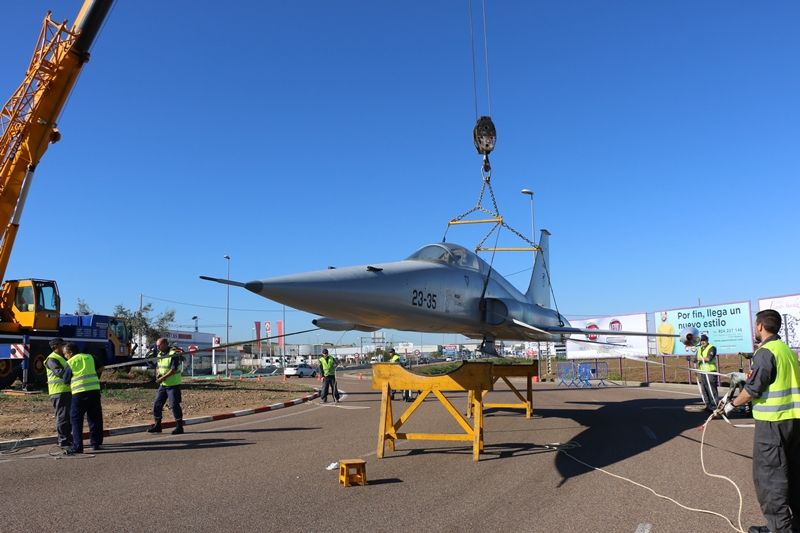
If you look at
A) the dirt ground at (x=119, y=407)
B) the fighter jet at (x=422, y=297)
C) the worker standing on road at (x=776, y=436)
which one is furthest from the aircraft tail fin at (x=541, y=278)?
the worker standing on road at (x=776, y=436)

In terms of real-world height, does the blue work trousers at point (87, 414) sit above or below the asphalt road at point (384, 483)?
above

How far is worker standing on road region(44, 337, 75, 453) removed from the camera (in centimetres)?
822

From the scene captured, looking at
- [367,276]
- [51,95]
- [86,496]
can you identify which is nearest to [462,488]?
[367,276]

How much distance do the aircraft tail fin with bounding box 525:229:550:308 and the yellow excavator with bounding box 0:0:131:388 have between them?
1464cm

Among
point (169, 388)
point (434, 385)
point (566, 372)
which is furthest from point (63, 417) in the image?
point (566, 372)

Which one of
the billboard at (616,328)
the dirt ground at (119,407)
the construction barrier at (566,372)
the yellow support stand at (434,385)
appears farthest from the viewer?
the billboard at (616,328)

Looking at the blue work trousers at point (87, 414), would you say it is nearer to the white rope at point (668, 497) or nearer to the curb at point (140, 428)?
the curb at point (140, 428)

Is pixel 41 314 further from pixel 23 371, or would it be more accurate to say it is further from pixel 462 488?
pixel 462 488

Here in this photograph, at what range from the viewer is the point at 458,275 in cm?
991

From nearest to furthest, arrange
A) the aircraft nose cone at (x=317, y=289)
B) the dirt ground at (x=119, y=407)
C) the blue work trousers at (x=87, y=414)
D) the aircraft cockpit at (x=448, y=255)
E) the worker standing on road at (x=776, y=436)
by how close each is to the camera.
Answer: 1. the worker standing on road at (x=776, y=436)
2. the aircraft nose cone at (x=317, y=289)
3. the blue work trousers at (x=87, y=414)
4. the aircraft cockpit at (x=448, y=255)
5. the dirt ground at (x=119, y=407)

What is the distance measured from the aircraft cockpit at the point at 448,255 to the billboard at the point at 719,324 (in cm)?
1538

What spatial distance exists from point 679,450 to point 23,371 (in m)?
19.3

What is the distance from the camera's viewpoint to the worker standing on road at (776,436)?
4.30 meters

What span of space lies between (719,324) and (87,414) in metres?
22.5
